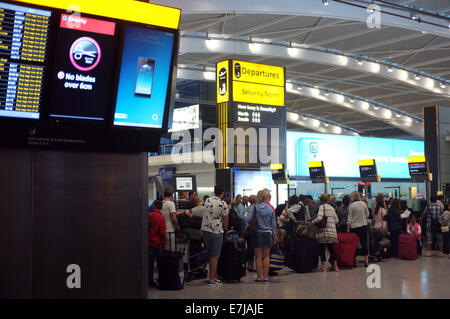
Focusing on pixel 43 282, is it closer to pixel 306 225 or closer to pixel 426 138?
pixel 306 225

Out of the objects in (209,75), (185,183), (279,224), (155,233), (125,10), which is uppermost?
(209,75)

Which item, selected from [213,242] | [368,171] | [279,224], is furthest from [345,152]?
[213,242]

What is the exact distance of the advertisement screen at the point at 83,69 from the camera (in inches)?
174

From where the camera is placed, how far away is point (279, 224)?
13016 millimetres

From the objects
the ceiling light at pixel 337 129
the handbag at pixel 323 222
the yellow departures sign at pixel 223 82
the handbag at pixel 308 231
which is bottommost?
the handbag at pixel 308 231

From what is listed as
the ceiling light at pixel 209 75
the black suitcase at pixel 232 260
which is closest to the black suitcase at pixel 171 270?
the black suitcase at pixel 232 260

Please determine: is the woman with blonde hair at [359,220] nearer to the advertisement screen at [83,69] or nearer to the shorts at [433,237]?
the shorts at [433,237]

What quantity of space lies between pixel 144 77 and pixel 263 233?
4.71m

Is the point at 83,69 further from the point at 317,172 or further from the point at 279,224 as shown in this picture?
the point at 317,172

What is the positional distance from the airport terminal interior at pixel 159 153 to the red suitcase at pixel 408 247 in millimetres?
29

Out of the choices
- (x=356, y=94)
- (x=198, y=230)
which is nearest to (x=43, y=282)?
(x=198, y=230)

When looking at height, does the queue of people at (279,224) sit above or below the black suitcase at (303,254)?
above

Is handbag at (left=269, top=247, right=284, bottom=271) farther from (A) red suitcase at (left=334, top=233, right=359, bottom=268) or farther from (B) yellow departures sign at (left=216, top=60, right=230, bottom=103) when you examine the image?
(B) yellow departures sign at (left=216, top=60, right=230, bottom=103)

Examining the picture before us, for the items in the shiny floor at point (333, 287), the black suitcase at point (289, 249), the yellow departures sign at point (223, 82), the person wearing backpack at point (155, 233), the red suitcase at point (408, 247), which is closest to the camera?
the shiny floor at point (333, 287)
